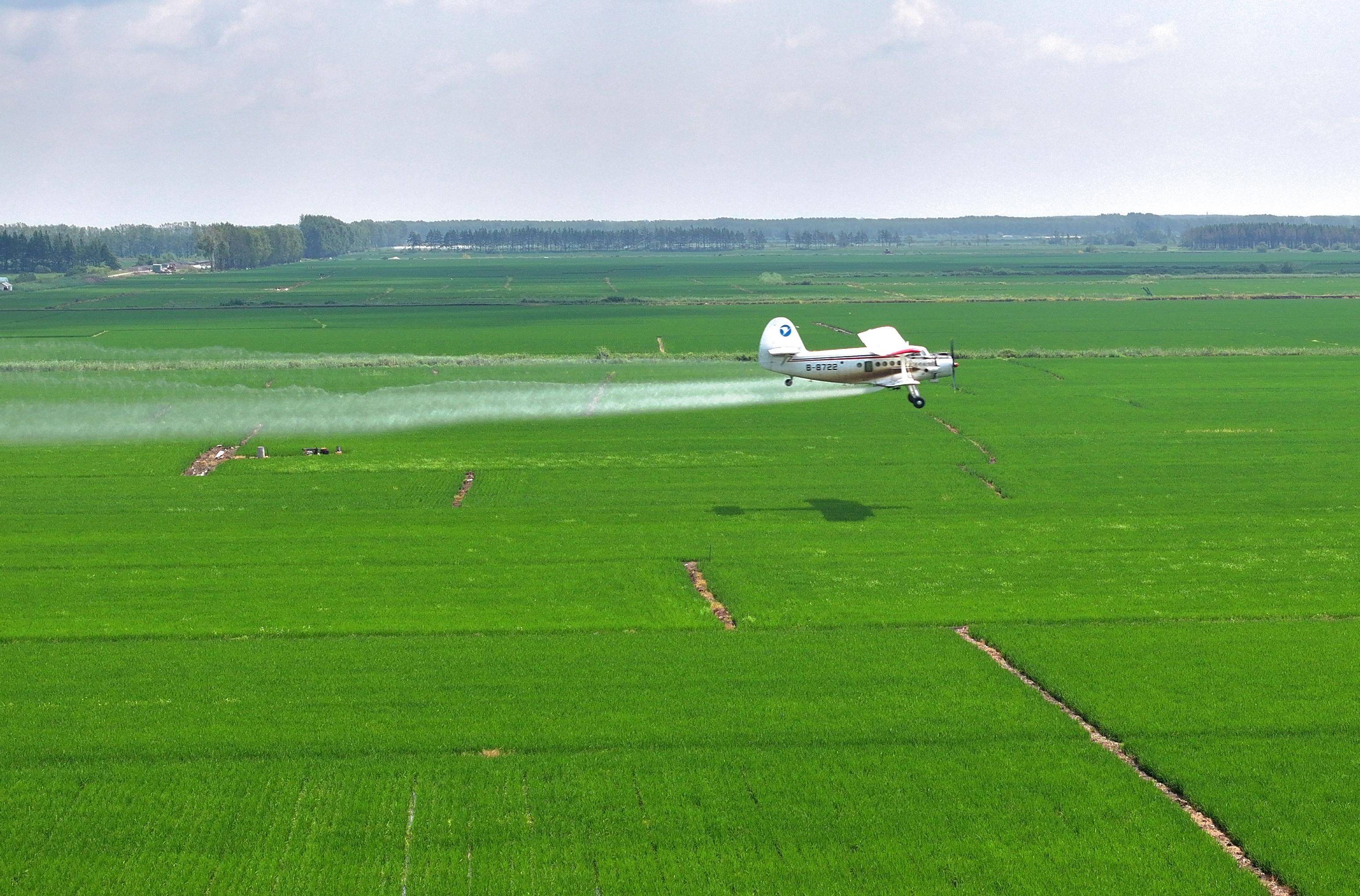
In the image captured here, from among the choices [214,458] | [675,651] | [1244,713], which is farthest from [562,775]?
[214,458]

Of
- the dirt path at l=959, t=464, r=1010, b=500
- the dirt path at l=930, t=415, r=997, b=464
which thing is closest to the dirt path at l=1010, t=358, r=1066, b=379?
the dirt path at l=930, t=415, r=997, b=464

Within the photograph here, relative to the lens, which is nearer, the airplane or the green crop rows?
the green crop rows

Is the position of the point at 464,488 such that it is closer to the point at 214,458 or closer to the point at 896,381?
the point at 214,458

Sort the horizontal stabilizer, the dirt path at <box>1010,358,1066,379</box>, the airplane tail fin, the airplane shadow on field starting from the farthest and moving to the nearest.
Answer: the dirt path at <box>1010,358,1066,379</box>, the airplane shadow on field, the horizontal stabilizer, the airplane tail fin

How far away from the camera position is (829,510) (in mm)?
70250

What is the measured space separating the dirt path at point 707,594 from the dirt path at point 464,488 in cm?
1790

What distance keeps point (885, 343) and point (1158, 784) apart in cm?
2817

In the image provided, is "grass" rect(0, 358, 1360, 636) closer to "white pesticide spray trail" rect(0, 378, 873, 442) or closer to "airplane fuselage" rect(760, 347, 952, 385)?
"white pesticide spray trail" rect(0, 378, 873, 442)

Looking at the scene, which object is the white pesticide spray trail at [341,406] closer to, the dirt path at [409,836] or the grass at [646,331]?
the grass at [646,331]

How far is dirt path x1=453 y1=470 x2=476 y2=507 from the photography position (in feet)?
239

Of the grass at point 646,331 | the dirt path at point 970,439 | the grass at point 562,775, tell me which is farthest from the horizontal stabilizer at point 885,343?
the grass at point 646,331

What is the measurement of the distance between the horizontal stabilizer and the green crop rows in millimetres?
9549

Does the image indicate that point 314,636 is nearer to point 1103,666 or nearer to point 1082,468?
point 1103,666

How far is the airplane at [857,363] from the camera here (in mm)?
60156
